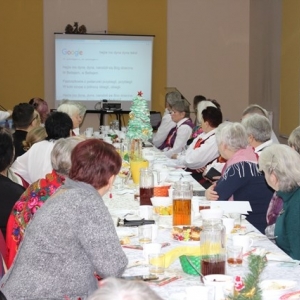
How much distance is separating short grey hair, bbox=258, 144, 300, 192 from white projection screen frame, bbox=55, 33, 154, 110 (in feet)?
30.2

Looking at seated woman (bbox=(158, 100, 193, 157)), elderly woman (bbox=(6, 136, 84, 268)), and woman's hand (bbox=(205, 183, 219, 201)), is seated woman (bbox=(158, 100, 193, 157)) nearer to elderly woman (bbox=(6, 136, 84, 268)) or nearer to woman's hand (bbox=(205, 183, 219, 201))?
woman's hand (bbox=(205, 183, 219, 201))

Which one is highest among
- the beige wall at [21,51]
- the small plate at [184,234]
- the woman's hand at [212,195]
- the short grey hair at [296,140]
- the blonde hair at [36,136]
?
the beige wall at [21,51]

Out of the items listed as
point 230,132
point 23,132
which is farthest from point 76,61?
point 230,132

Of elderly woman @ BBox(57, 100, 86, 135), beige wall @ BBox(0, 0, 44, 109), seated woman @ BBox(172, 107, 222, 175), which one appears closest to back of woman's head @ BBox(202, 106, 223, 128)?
seated woman @ BBox(172, 107, 222, 175)

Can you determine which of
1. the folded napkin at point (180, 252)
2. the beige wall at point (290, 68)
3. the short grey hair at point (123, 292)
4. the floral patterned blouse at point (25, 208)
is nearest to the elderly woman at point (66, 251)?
the folded napkin at point (180, 252)

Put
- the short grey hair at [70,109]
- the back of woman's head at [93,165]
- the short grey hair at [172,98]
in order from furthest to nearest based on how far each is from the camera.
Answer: the short grey hair at [172,98], the short grey hair at [70,109], the back of woman's head at [93,165]

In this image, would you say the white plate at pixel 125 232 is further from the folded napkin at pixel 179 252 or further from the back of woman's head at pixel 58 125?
the back of woman's head at pixel 58 125

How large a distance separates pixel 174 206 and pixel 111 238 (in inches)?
42.9

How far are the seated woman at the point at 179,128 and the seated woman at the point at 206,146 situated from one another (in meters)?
1.27

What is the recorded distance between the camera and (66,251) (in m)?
2.46

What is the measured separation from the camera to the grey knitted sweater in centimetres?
243

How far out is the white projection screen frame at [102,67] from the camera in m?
12.5

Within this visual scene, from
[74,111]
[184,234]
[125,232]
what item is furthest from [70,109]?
[184,234]

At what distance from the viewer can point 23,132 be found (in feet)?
21.1
